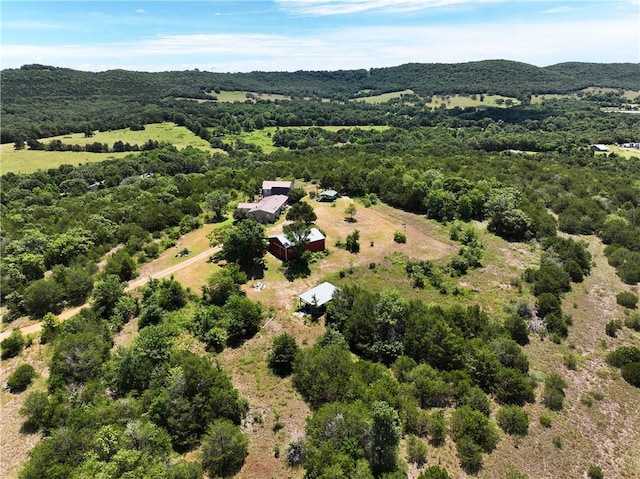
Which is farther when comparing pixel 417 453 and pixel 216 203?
pixel 216 203

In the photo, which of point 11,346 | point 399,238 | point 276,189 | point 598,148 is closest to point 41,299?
point 11,346

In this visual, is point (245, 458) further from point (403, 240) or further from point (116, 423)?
point (403, 240)

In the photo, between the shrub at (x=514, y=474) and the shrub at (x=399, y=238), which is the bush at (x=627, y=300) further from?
the shrub at (x=514, y=474)

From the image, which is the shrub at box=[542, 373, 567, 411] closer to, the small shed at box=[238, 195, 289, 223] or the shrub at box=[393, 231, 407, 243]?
the shrub at box=[393, 231, 407, 243]

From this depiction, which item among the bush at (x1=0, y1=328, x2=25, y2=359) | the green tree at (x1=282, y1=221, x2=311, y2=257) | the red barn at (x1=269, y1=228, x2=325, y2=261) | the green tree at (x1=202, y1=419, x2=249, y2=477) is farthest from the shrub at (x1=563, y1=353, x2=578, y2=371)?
the bush at (x1=0, y1=328, x2=25, y2=359)

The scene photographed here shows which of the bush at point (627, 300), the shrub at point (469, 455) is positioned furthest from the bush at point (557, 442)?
the bush at point (627, 300)

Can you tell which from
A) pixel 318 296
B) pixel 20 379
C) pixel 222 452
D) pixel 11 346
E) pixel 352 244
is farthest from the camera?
pixel 352 244

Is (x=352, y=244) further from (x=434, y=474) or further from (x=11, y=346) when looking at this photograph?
(x=11, y=346)

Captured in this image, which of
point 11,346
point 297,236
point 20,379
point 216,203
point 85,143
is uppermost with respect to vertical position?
point 297,236
